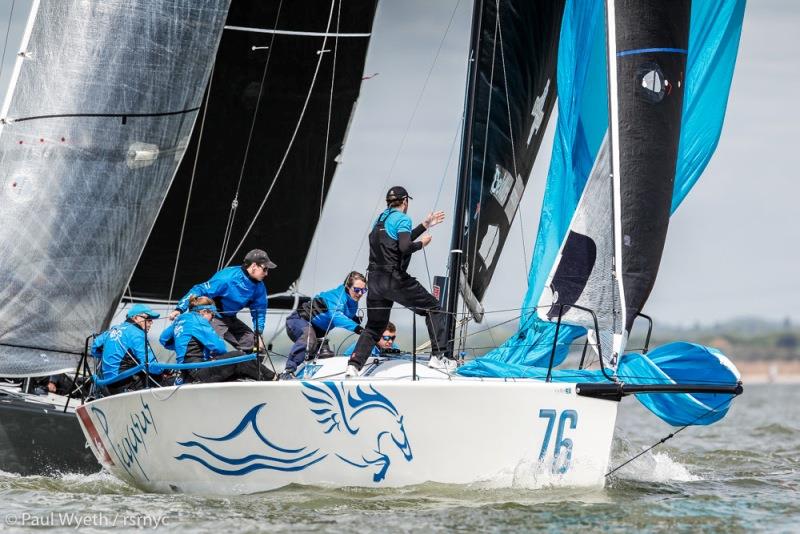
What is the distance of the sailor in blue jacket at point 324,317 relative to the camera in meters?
8.59

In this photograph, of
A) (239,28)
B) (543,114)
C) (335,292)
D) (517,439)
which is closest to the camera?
(517,439)

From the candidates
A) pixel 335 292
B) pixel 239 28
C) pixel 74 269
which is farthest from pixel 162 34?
pixel 335 292

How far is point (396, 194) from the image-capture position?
7.75 m

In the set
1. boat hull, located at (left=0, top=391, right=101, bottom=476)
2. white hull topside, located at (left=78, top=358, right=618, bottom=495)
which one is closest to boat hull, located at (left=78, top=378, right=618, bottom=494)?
white hull topside, located at (left=78, top=358, right=618, bottom=495)

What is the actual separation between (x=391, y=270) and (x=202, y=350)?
1401mm

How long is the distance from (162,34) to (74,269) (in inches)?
80.9

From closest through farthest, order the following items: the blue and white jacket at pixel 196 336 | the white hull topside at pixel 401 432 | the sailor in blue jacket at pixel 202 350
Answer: the white hull topside at pixel 401 432
the sailor in blue jacket at pixel 202 350
the blue and white jacket at pixel 196 336

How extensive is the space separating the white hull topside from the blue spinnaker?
0.36 meters

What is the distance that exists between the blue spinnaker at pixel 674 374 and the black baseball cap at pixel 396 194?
1.19 meters

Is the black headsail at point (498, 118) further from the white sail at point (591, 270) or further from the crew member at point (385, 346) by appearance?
the white sail at point (591, 270)

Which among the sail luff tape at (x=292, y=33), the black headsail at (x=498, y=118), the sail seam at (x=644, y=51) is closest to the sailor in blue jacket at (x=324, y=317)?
the black headsail at (x=498, y=118)

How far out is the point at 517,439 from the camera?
6812 mm

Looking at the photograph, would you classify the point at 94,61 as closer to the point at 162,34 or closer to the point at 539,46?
the point at 162,34

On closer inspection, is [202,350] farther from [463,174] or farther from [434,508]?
[463,174]
